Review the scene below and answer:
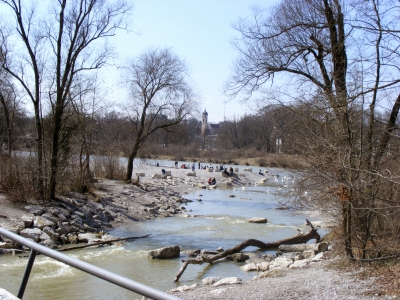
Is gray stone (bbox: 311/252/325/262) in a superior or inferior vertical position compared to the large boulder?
superior

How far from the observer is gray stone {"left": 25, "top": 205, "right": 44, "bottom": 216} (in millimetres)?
16353

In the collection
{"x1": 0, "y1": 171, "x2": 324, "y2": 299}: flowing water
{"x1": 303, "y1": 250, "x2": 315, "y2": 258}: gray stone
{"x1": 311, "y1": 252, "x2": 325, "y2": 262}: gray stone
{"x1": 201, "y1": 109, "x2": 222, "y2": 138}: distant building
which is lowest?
{"x1": 0, "y1": 171, "x2": 324, "y2": 299}: flowing water

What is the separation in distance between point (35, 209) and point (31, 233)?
2.77 meters

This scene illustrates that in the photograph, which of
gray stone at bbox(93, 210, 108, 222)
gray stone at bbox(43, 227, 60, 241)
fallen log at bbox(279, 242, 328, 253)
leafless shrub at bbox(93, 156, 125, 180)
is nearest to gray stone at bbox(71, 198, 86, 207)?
gray stone at bbox(93, 210, 108, 222)

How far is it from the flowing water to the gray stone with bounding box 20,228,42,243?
1.39 m

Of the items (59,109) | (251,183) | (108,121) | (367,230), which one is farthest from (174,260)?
(251,183)

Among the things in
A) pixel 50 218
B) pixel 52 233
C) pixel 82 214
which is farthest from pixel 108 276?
pixel 82 214

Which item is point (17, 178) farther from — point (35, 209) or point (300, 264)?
point (300, 264)

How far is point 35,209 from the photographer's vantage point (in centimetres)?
1664

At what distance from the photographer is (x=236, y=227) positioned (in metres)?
19.5

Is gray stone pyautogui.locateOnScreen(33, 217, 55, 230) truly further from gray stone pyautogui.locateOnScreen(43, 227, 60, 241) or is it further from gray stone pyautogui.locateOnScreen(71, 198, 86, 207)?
gray stone pyautogui.locateOnScreen(71, 198, 86, 207)

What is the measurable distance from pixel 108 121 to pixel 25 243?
27650 millimetres

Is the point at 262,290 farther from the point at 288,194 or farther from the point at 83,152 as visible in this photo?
the point at 83,152

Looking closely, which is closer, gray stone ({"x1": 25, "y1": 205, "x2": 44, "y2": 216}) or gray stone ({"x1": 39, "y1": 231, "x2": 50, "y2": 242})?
gray stone ({"x1": 39, "y1": 231, "x2": 50, "y2": 242})
